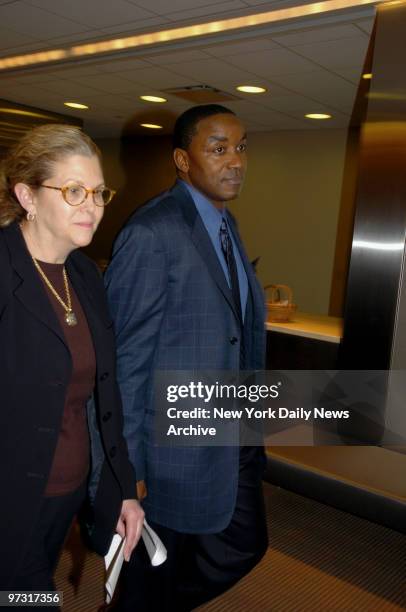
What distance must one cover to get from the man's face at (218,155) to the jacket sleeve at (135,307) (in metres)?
0.31

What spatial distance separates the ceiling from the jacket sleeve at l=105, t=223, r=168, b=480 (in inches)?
99.6

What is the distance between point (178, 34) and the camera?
423cm

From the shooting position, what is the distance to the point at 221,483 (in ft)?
5.97

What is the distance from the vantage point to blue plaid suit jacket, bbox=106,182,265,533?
165 centimetres

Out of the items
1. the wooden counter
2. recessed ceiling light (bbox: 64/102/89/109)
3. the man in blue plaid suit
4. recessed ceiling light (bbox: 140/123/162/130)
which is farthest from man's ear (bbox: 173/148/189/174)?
recessed ceiling light (bbox: 140/123/162/130)

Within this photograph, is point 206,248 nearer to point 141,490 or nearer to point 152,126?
point 141,490

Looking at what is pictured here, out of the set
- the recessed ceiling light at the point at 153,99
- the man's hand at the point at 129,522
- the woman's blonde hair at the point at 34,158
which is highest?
the recessed ceiling light at the point at 153,99

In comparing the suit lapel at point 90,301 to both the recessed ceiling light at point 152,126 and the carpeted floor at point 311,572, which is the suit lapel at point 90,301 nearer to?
the carpeted floor at point 311,572

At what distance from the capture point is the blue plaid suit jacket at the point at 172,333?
1.65m

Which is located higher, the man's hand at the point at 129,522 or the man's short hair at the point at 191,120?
the man's short hair at the point at 191,120

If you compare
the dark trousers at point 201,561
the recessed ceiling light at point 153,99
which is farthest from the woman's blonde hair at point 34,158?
the recessed ceiling light at point 153,99

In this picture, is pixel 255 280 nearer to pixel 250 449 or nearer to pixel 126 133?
pixel 250 449

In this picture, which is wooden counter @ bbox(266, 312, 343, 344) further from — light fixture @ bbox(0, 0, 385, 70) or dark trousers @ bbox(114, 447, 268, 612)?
dark trousers @ bbox(114, 447, 268, 612)

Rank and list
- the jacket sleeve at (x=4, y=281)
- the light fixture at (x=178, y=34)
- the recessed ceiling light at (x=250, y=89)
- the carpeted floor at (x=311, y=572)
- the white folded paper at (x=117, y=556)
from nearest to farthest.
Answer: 1. the jacket sleeve at (x=4, y=281)
2. the white folded paper at (x=117, y=556)
3. the carpeted floor at (x=311, y=572)
4. the light fixture at (x=178, y=34)
5. the recessed ceiling light at (x=250, y=89)
